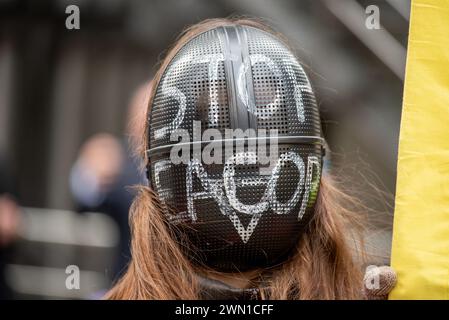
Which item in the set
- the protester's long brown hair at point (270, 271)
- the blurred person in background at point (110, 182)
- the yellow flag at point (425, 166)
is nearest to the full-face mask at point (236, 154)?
the protester's long brown hair at point (270, 271)

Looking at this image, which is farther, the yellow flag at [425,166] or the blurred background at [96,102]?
the blurred background at [96,102]

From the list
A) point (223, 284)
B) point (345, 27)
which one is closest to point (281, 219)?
point (223, 284)

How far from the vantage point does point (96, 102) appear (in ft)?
21.7

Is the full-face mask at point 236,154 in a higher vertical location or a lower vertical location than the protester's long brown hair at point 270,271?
higher

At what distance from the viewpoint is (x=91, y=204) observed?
468 cm

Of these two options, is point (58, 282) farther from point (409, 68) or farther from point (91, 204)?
point (409, 68)

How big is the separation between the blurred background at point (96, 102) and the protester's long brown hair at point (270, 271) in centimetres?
218

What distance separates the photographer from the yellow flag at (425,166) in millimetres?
1806

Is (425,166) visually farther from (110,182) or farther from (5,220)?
(5,220)

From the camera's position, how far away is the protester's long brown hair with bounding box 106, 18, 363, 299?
1960mm

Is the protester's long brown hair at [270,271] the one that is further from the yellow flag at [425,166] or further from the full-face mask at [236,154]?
the yellow flag at [425,166]

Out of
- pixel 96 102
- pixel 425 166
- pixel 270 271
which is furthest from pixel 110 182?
pixel 425 166

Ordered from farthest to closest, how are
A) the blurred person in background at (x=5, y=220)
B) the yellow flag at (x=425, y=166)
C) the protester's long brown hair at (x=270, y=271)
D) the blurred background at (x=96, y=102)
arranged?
1. the blurred person in background at (x=5, y=220)
2. the blurred background at (x=96, y=102)
3. the protester's long brown hair at (x=270, y=271)
4. the yellow flag at (x=425, y=166)
